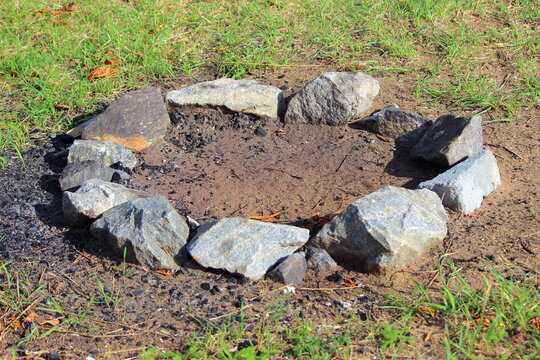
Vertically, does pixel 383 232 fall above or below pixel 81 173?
above

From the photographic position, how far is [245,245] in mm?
3088

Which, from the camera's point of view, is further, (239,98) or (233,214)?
(239,98)

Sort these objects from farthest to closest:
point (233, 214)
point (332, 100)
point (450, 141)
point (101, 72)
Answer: point (101, 72) → point (332, 100) → point (450, 141) → point (233, 214)

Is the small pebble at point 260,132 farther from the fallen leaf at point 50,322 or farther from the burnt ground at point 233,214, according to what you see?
the fallen leaf at point 50,322

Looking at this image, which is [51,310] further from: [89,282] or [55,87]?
[55,87]

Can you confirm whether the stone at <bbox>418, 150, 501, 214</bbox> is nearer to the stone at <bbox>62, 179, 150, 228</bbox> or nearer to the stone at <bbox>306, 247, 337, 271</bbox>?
the stone at <bbox>306, 247, 337, 271</bbox>

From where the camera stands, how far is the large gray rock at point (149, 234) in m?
3.13

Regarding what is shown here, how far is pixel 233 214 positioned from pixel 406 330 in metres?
1.26

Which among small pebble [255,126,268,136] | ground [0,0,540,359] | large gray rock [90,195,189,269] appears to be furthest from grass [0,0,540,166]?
large gray rock [90,195,189,269]

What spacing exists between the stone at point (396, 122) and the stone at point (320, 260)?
4.35ft

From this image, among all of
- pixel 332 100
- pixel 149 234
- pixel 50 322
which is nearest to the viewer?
pixel 50 322

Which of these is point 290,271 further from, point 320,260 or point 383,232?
point 383,232

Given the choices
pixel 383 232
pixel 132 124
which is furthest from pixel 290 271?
pixel 132 124

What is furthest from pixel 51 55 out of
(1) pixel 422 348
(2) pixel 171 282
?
(1) pixel 422 348
